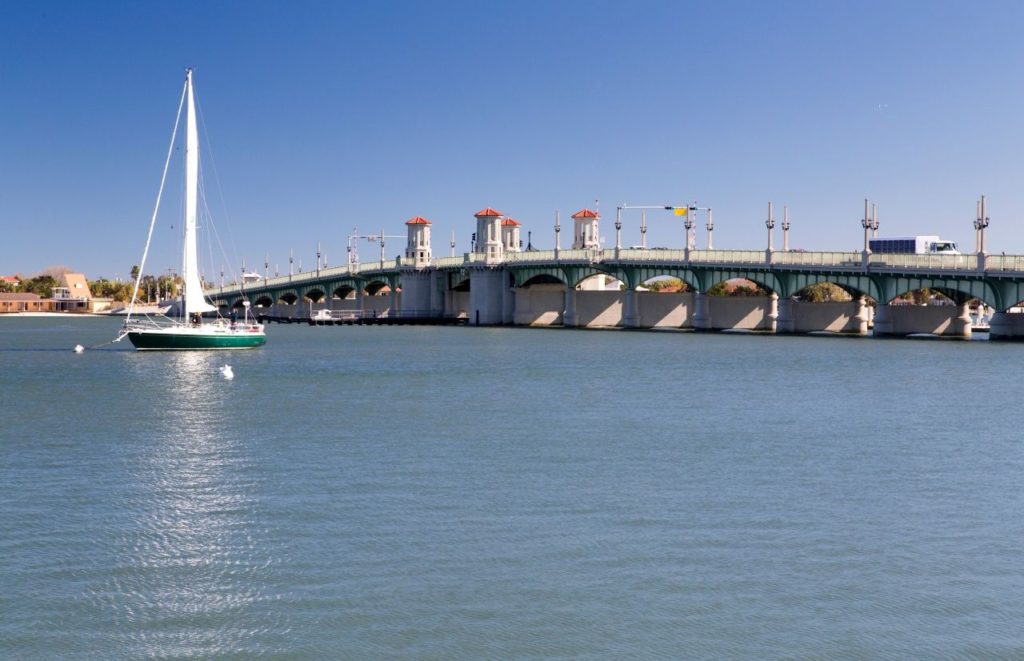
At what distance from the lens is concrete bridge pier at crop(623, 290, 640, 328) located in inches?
5965

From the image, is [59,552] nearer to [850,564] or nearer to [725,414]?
[850,564]

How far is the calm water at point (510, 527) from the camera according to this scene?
1870 centimetres

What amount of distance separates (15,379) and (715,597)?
55382 mm

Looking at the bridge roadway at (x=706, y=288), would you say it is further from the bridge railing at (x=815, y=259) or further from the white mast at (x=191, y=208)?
the white mast at (x=191, y=208)

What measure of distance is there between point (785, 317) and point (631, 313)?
71.8 ft

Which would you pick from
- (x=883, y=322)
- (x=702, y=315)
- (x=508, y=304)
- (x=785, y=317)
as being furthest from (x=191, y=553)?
(x=508, y=304)

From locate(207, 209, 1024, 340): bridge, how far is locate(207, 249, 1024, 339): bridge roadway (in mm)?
137

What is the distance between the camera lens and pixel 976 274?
349 ft

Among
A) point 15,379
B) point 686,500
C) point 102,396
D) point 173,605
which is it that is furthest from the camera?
point 15,379

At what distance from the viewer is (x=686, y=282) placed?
140 metres

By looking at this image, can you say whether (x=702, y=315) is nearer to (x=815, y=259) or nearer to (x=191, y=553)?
(x=815, y=259)

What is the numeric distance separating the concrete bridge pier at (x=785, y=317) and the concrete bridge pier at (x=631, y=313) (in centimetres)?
1987

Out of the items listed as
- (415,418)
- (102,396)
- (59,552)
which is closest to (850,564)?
(59,552)

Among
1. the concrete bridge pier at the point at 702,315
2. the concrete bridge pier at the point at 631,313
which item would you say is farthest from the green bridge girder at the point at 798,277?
the concrete bridge pier at the point at 702,315
